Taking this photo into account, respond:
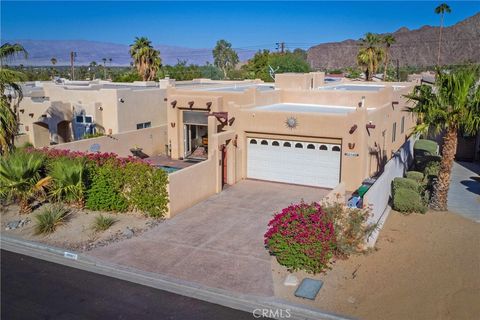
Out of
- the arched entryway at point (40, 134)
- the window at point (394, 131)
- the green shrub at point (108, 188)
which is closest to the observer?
the green shrub at point (108, 188)

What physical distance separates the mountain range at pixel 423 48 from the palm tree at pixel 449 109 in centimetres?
11158

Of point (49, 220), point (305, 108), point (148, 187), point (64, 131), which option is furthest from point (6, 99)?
point (305, 108)

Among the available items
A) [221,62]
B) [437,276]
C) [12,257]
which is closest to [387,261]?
[437,276]

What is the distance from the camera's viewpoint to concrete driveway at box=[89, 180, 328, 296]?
1177 centimetres

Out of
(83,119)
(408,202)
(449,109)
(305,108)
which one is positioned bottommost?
(408,202)

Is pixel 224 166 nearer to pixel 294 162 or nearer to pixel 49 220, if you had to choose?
pixel 294 162

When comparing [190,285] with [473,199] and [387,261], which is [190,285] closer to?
[387,261]

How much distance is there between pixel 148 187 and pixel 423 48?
149 meters

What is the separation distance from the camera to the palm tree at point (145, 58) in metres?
47.9

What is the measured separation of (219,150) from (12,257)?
9129 millimetres

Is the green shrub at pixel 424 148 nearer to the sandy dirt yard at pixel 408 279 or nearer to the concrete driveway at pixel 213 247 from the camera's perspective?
the concrete driveway at pixel 213 247

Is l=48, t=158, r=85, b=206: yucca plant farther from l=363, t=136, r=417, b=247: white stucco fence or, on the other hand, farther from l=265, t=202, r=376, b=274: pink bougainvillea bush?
l=363, t=136, r=417, b=247: white stucco fence

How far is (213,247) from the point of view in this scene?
1366 centimetres

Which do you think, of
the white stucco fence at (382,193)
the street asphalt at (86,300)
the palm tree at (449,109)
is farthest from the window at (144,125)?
the palm tree at (449,109)
